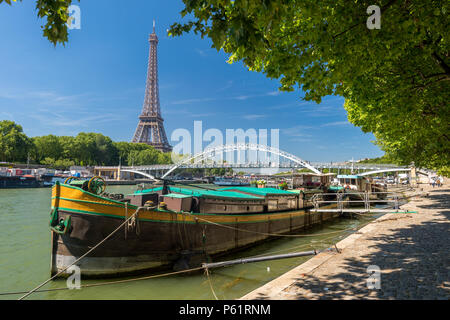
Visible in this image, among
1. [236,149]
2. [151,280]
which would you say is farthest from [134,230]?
[236,149]

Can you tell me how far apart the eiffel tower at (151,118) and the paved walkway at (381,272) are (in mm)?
126762

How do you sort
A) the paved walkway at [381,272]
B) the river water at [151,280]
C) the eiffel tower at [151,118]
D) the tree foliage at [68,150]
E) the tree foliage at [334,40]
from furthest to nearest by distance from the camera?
the eiffel tower at [151,118], the tree foliage at [68,150], the river water at [151,280], the paved walkway at [381,272], the tree foliage at [334,40]

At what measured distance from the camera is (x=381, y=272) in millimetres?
5848

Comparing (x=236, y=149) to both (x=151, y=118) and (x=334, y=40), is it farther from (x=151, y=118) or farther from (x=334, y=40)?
(x=334, y=40)

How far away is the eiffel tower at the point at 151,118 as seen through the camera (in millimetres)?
127750

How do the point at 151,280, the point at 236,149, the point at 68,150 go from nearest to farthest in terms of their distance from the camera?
the point at 151,280, the point at 68,150, the point at 236,149

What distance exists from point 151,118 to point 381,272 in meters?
130

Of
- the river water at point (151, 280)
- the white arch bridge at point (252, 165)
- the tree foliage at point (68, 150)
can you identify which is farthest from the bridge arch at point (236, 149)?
the river water at point (151, 280)

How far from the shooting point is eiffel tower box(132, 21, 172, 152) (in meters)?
128

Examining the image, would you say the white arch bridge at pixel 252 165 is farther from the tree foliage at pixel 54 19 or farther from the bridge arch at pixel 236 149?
the tree foliage at pixel 54 19

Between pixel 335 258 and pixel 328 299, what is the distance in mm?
2900

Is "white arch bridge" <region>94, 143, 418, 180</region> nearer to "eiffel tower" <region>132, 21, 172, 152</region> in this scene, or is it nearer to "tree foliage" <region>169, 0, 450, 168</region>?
"eiffel tower" <region>132, 21, 172, 152</region>

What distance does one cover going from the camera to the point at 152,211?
27.0 feet
